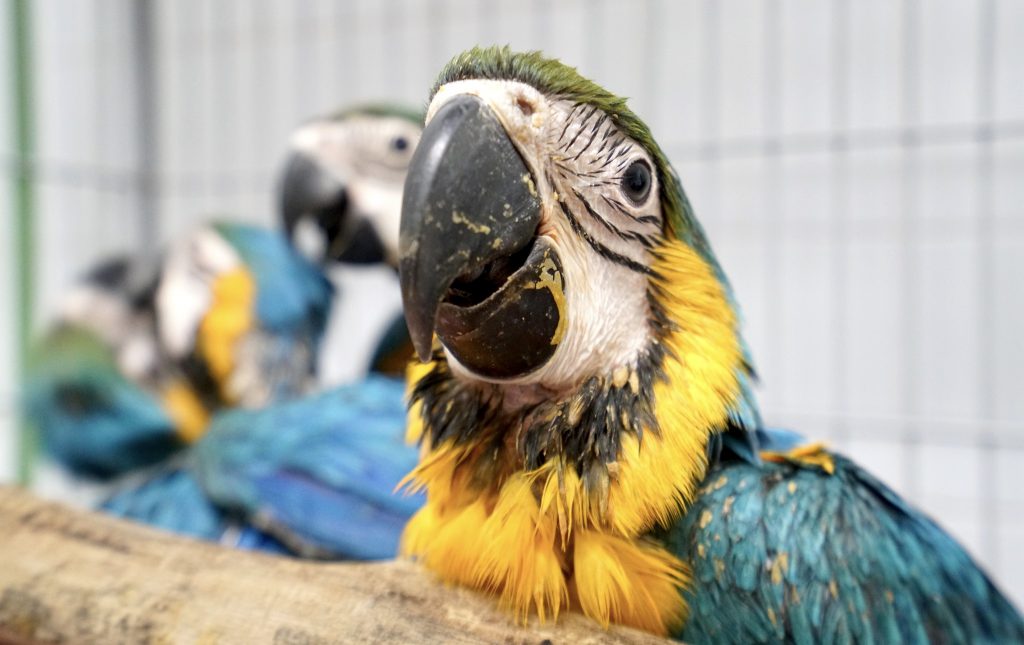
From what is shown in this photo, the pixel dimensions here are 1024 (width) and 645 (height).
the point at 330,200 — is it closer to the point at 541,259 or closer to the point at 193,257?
the point at 193,257

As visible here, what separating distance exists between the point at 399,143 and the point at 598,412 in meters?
1.05

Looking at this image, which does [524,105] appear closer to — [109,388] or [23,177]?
[109,388]

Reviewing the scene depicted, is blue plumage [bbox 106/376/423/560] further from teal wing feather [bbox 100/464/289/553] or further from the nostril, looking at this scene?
the nostril

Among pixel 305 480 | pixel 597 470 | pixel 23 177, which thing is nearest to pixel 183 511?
pixel 305 480

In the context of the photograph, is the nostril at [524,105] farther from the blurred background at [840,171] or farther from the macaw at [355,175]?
the blurred background at [840,171]

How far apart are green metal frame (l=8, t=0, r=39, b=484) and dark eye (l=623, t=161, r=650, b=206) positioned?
1926 mm

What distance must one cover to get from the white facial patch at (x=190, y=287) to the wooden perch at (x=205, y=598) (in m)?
0.92

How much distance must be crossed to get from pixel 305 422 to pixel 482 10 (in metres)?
1.07

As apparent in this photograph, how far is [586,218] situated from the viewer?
54 cm

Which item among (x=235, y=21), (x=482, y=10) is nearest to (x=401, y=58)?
(x=482, y=10)

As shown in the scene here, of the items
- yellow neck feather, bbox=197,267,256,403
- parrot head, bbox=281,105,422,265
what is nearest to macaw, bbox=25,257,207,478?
yellow neck feather, bbox=197,267,256,403

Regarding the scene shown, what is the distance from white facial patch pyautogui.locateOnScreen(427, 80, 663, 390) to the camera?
19.6 inches

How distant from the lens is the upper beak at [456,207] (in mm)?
464

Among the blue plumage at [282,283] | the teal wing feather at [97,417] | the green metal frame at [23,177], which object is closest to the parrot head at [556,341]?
the blue plumage at [282,283]
